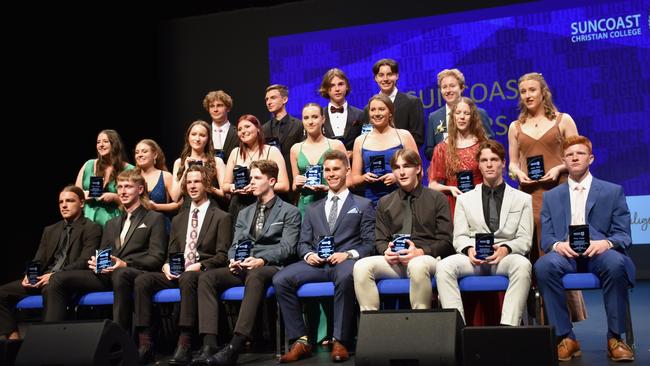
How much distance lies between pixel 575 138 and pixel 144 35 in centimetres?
612

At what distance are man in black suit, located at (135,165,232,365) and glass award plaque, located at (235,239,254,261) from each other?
29 centimetres

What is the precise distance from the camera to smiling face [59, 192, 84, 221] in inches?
241

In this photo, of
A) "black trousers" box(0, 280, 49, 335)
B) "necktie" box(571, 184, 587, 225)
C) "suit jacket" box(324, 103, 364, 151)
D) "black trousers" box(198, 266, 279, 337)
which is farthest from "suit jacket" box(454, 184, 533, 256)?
"black trousers" box(0, 280, 49, 335)

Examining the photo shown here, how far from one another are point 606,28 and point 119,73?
204 inches

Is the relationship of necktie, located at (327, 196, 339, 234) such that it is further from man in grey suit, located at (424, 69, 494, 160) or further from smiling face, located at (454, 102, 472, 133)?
man in grey suit, located at (424, 69, 494, 160)

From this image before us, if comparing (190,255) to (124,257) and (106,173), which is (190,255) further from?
(106,173)

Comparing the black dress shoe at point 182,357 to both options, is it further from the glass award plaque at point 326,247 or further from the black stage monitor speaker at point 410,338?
the black stage monitor speaker at point 410,338

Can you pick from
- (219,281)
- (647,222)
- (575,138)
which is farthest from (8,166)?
(647,222)

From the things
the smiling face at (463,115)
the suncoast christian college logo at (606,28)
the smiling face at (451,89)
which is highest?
the suncoast christian college logo at (606,28)

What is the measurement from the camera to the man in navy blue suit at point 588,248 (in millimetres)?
4316

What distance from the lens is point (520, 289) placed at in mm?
4410

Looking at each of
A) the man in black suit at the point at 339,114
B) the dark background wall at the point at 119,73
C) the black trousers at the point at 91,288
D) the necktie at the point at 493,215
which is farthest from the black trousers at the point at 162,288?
the dark background wall at the point at 119,73

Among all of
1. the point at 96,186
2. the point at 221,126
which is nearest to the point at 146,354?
the point at 96,186

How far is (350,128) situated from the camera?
6.23 m
